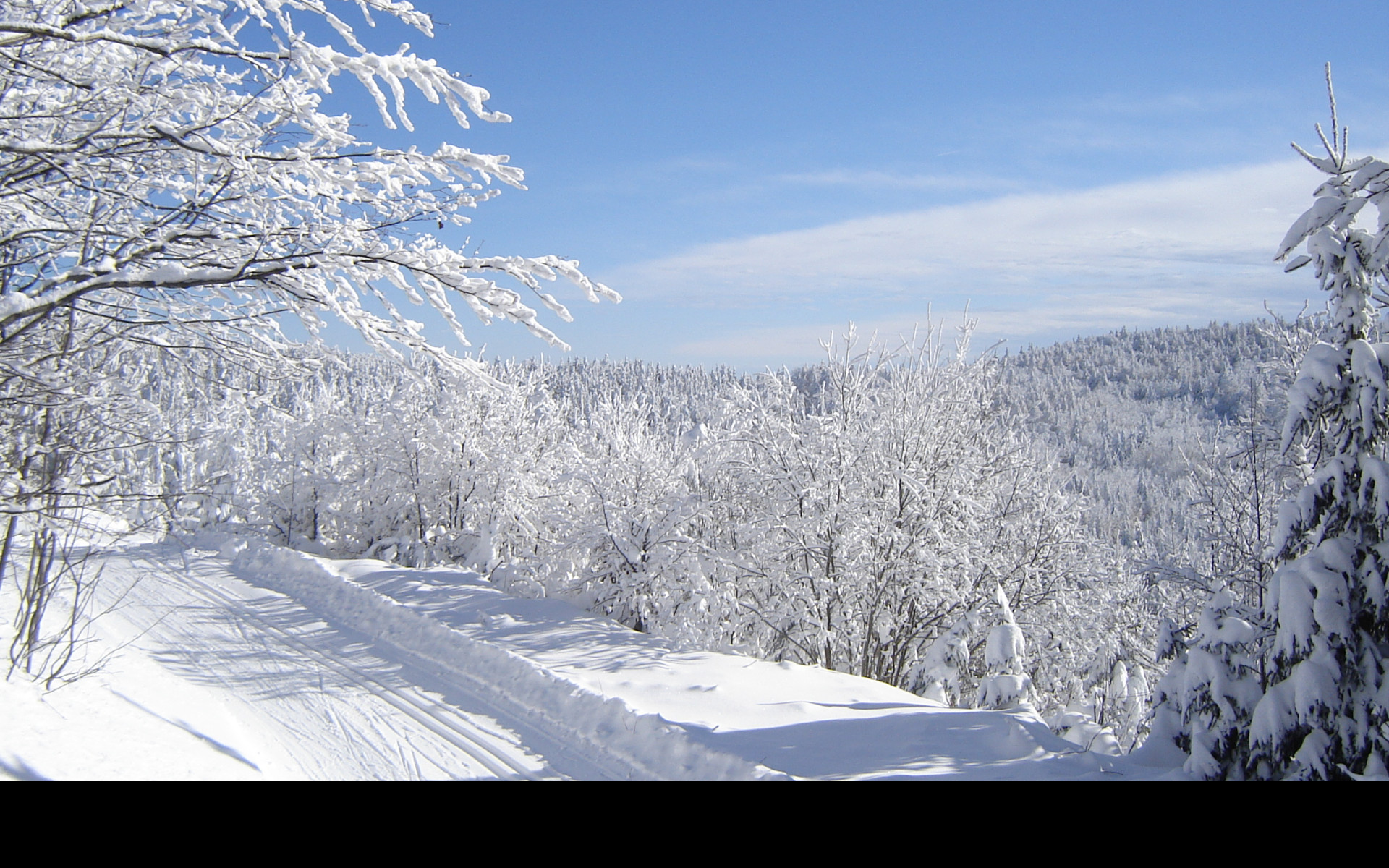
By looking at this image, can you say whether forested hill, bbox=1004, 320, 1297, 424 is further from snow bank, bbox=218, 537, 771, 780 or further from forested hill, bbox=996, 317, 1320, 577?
snow bank, bbox=218, 537, 771, 780

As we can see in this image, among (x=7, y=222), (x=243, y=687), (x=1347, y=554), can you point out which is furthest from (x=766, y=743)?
(x=7, y=222)

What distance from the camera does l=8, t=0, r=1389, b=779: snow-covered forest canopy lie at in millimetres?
3941

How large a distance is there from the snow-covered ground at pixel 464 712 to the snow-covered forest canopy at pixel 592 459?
3.15ft

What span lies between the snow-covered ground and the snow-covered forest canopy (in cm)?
96

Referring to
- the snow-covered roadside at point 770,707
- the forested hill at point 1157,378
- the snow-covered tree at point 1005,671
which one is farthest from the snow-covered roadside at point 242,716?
the forested hill at point 1157,378

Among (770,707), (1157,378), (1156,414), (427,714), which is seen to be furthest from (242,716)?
(1157,378)

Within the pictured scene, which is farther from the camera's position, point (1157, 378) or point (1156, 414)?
point (1157, 378)

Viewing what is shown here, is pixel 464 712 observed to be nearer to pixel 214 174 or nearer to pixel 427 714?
pixel 427 714

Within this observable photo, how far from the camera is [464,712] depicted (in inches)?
304

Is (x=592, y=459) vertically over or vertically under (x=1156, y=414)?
under

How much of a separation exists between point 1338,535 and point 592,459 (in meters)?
13.7
